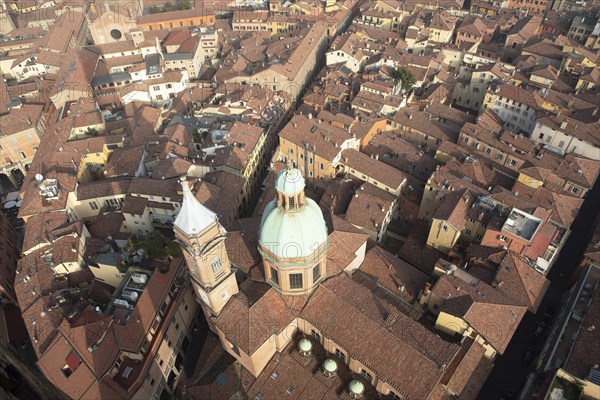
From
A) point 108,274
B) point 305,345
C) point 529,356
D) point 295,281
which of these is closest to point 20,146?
point 108,274

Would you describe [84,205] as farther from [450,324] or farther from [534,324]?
[534,324]

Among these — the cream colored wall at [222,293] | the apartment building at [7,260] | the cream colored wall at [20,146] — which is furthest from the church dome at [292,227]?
the cream colored wall at [20,146]

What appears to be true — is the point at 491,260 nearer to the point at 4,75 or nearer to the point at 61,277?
the point at 61,277

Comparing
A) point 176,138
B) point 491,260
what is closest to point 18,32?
point 176,138

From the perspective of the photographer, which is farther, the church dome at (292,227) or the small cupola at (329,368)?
the small cupola at (329,368)

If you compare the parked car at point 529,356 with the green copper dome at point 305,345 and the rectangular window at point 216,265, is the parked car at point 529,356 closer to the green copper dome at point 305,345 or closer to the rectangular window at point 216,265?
the green copper dome at point 305,345

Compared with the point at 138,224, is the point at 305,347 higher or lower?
higher
